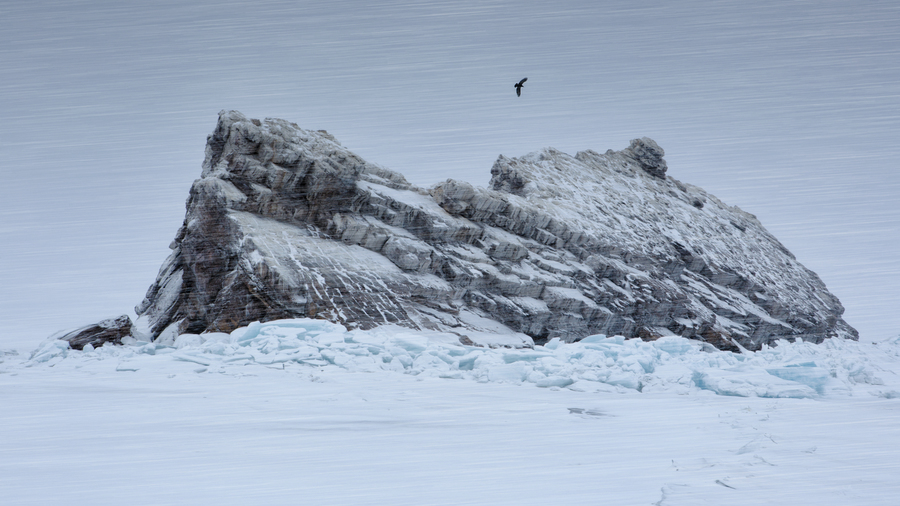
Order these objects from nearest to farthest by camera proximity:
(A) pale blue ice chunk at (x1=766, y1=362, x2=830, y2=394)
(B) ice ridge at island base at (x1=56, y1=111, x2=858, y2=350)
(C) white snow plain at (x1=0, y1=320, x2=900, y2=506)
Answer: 1. (C) white snow plain at (x1=0, y1=320, x2=900, y2=506)
2. (A) pale blue ice chunk at (x1=766, y1=362, x2=830, y2=394)
3. (B) ice ridge at island base at (x1=56, y1=111, x2=858, y2=350)

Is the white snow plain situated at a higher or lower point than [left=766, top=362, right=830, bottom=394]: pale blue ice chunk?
lower

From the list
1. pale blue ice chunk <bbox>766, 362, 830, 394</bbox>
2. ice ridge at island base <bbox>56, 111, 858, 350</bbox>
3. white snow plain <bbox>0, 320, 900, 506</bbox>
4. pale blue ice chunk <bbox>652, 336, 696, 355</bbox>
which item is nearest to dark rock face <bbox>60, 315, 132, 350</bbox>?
ice ridge at island base <bbox>56, 111, 858, 350</bbox>

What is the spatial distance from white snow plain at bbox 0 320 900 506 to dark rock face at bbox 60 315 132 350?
2.00 metres

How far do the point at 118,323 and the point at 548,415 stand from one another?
15.0m

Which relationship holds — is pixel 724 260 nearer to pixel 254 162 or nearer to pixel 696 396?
pixel 696 396

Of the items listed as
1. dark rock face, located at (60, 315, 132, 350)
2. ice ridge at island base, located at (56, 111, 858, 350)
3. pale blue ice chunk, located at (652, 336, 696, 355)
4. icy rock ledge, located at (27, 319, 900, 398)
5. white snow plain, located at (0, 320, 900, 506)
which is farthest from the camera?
ice ridge at island base, located at (56, 111, 858, 350)

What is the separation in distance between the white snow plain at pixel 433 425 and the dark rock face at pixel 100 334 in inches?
78.6

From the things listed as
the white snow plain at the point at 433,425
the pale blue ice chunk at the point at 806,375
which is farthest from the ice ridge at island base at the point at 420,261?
the pale blue ice chunk at the point at 806,375

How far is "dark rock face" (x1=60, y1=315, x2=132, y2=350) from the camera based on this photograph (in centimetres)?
1903

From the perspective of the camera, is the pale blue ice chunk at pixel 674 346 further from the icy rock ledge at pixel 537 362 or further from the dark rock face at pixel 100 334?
the dark rock face at pixel 100 334

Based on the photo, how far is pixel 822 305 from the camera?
106 ft

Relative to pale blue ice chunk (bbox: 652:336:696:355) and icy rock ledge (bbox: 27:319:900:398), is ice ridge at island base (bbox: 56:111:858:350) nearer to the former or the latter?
icy rock ledge (bbox: 27:319:900:398)

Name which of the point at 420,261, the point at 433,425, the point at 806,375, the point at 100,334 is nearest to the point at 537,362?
the point at 433,425

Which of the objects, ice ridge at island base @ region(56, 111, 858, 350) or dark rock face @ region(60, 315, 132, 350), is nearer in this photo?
dark rock face @ region(60, 315, 132, 350)
